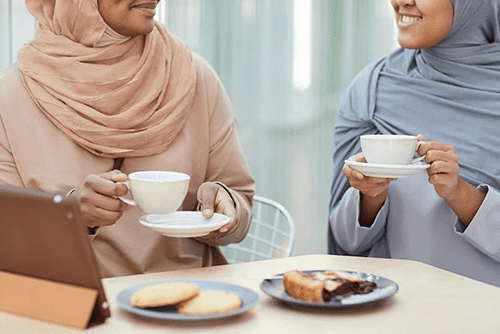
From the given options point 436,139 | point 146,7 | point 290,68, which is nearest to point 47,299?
point 146,7

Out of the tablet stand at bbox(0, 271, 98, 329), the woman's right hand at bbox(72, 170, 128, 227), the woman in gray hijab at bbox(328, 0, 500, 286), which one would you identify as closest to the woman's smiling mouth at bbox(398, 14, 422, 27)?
the woman in gray hijab at bbox(328, 0, 500, 286)

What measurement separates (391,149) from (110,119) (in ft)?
2.18

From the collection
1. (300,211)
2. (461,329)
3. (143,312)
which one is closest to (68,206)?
(143,312)

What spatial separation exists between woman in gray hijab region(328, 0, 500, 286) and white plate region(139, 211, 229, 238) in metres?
0.42

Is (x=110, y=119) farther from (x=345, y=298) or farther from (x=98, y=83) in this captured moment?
(x=345, y=298)

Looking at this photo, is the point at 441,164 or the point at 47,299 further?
the point at 441,164

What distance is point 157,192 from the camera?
3.41ft

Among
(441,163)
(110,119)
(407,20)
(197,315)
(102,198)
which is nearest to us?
(197,315)

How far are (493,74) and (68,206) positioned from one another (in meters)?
1.23

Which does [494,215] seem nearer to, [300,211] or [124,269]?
[124,269]

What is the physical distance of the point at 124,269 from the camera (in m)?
1.46

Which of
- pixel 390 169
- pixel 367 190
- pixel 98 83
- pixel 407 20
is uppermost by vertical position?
pixel 407 20

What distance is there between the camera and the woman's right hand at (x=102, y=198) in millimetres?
1139

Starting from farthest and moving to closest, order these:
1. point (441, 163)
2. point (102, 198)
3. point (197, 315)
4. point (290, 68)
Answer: point (290, 68) < point (441, 163) < point (102, 198) < point (197, 315)
